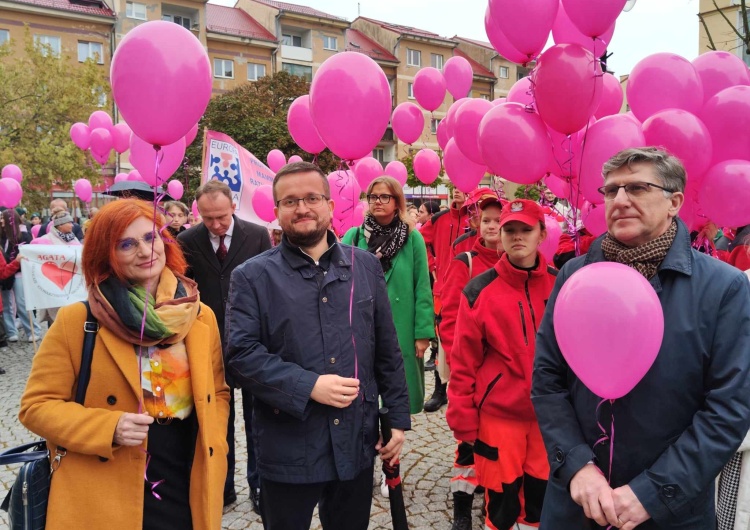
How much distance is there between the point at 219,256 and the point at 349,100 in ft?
5.10

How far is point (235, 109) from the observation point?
2366 cm

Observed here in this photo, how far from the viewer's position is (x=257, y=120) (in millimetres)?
23203

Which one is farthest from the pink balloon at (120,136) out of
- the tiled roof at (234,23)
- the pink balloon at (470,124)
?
the tiled roof at (234,23)

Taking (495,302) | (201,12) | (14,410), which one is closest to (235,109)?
(201,12)

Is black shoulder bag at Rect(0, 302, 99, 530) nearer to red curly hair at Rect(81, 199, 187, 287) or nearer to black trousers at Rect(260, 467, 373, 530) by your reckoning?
red curly hair at Rect(81, 199, 187, 287)

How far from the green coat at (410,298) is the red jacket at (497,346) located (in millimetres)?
973

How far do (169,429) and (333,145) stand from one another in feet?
5.37

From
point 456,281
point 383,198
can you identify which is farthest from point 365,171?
point 456,281

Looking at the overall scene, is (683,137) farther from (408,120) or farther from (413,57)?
(413,57)

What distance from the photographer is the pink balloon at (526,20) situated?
8.48 ft

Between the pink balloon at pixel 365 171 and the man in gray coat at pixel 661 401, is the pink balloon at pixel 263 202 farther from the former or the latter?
the man in gray coat at pixel 661 401

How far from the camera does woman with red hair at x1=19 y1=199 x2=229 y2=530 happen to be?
70.9 inches

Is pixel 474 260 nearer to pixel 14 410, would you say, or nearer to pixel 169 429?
pixel 169 429

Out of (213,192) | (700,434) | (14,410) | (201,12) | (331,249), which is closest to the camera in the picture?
(700,434)
